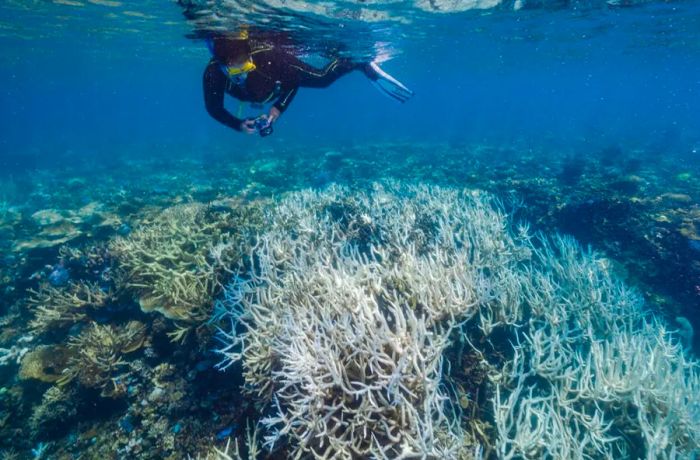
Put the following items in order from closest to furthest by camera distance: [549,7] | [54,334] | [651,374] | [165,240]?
[651,374], [54,334], [165,240], [549,7]

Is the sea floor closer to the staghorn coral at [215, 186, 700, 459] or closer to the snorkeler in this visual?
the staghorn coral at [215, 186, 700, 459]

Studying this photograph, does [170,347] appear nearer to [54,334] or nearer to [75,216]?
[54,334]

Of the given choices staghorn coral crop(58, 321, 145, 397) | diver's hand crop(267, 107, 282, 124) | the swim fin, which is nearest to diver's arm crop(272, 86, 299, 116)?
diver's hand crop(267, 107, 282, 124)

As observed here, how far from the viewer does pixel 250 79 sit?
19.9 feet

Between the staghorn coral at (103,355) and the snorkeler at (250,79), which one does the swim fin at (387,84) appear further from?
the staghorn coral at (103,355)

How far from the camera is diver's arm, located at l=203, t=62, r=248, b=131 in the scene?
5.68m

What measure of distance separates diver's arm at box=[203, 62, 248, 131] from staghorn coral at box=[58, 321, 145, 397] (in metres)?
3.77

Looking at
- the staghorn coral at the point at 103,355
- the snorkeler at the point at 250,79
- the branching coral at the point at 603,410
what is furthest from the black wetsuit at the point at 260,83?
the branching coral at the point at 603,410

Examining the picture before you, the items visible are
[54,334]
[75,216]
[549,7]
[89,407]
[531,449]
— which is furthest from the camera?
[549,7]

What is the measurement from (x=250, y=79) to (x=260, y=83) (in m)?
0.20

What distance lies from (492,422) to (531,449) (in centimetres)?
59

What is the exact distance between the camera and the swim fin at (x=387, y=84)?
898 centimetres

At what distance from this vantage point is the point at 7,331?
7.14 m

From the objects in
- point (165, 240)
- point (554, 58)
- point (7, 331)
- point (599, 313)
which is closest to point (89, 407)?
point (165, 240)
